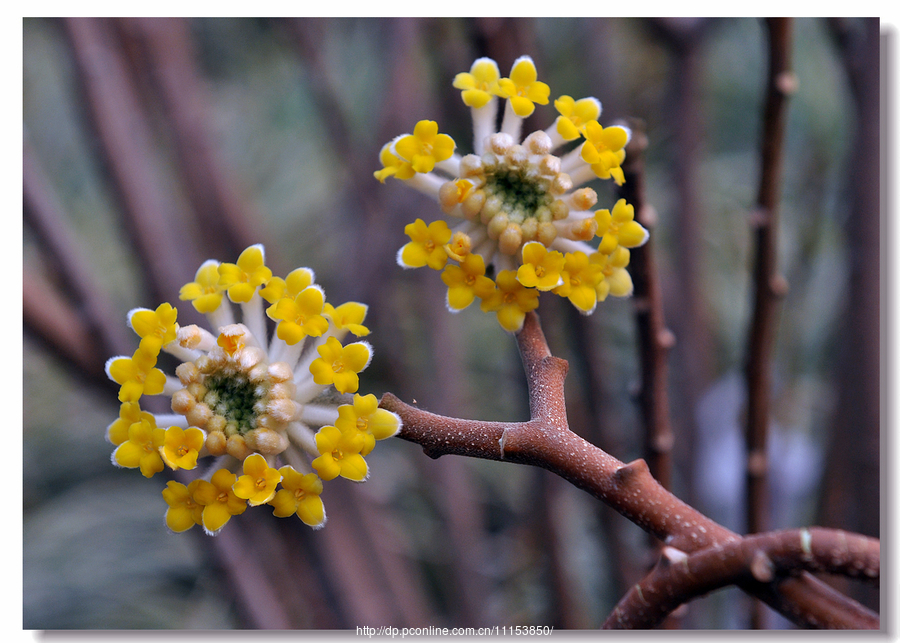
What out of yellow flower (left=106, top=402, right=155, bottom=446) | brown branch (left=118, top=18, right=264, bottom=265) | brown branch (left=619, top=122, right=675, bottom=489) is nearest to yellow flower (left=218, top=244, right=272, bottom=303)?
yellow flower (left=106, top=402, right=155, bottom=446)

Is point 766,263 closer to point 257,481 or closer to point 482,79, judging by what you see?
point 482,79

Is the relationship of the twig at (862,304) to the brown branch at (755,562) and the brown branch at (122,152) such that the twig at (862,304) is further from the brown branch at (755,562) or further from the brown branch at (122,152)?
the brown branch at (122,152)

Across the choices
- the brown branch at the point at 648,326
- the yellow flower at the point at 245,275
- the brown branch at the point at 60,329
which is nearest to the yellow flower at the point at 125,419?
the yellow flower at the point at 245,275

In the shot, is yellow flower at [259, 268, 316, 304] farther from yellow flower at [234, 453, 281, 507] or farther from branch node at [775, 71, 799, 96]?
branch node at [775, 71, 799, 96]

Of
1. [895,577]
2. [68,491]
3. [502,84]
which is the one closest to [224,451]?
[502,84]

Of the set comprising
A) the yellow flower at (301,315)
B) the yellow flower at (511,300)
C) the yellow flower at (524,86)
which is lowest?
the yellow flower at (511,300)

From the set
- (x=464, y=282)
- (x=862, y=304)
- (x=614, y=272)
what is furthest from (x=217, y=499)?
(x=862, y=304)
